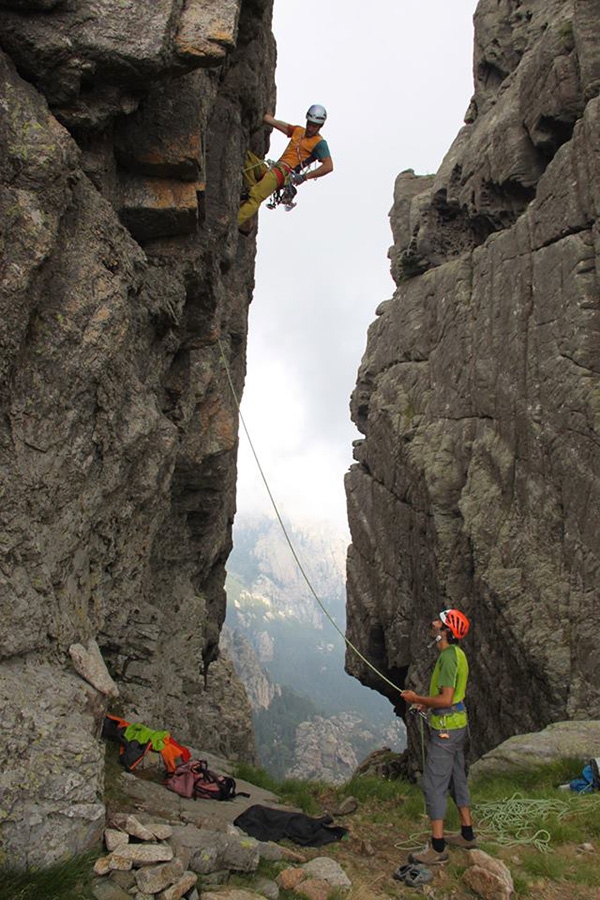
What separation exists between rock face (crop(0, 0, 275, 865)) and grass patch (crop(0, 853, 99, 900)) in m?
0.19

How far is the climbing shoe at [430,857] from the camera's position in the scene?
7309 mm

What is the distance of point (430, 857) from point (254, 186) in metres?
14.3

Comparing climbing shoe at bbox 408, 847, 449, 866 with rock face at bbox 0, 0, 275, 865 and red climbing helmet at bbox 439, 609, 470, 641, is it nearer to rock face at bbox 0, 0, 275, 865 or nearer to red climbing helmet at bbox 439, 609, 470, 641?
red climbing helmet at bbox 439, 609, 470, 641

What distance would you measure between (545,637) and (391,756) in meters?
20.3

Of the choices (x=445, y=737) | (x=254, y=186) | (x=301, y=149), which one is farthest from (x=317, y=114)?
Result: (x=445, y=737)

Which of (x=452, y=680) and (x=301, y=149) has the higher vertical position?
(x=301, y=149)

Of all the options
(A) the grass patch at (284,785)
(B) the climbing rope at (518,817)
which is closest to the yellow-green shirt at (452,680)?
(B) the climbing rope at (518,817)

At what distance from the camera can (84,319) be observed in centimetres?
743

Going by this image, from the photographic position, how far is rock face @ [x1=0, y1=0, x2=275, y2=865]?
6324mm

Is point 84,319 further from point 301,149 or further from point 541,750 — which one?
point 541,750

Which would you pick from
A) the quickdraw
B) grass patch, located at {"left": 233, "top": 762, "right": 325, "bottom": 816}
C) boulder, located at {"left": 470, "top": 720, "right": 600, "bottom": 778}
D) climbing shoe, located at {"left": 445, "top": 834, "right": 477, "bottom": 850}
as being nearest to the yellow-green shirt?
climbing shoe, located at {"left": 445, "top": 834, "right": 477, "bottom": 850}

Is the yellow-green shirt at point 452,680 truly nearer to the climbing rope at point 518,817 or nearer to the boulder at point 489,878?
the boulder at point 489,878

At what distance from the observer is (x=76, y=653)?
293 inches

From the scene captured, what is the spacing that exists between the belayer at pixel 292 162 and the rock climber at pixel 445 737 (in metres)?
11.4
